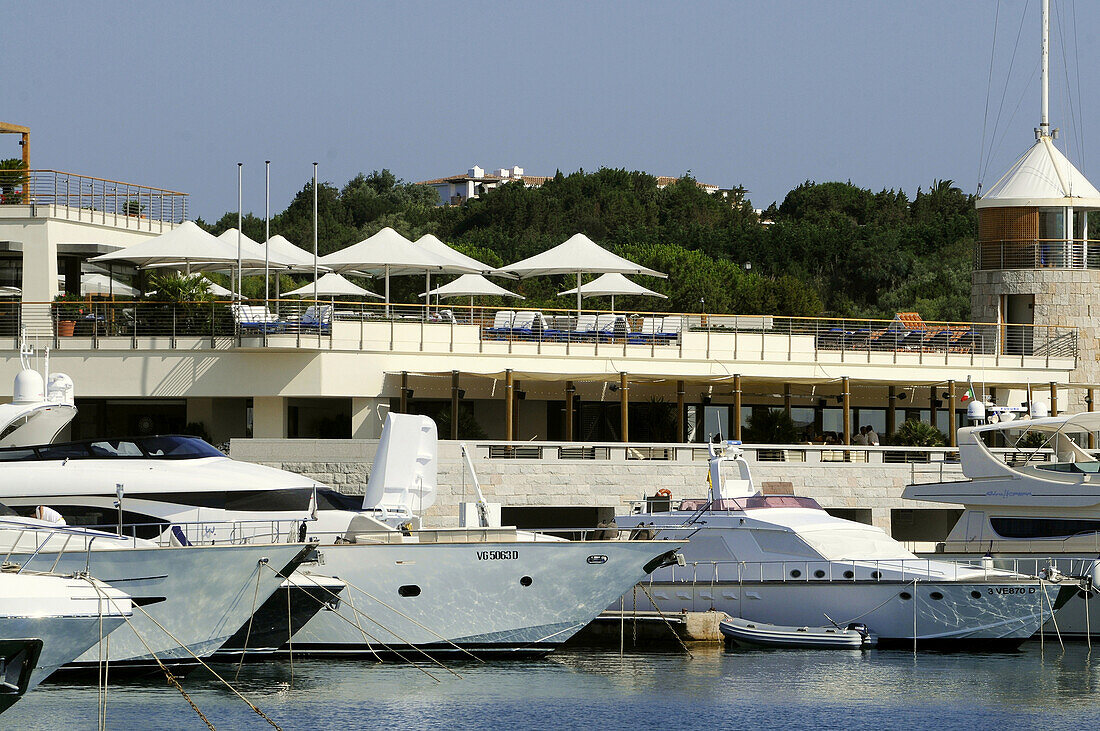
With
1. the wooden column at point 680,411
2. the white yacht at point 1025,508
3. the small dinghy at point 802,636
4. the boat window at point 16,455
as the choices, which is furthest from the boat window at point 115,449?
the wooden column at point 680,411

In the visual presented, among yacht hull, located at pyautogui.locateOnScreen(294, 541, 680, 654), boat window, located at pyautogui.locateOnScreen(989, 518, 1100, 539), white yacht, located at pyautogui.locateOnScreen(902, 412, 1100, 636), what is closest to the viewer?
yacht hull, located at pyautogui.locateOnScreen(294, 541, 680, 654)

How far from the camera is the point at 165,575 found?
23.7 metres

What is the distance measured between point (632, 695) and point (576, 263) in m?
20.7

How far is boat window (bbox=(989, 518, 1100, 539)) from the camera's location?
3180 cm

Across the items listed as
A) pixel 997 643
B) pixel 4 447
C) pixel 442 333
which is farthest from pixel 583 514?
pixel 4 447

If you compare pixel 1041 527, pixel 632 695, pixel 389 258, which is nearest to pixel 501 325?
pixel 389 258

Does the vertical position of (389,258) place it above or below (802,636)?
above

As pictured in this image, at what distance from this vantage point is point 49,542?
79.7ft

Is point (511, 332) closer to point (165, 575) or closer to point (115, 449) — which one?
point (115, 449)

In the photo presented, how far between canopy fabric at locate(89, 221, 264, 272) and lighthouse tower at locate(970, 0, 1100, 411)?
2282 cm

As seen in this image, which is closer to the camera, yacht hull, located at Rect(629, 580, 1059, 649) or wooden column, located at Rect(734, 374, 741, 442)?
yacht hull, located at Rect(629, 580, 1059, 649)

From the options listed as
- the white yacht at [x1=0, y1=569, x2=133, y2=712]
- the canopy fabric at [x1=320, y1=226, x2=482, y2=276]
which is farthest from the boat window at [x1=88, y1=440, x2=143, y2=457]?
the canopy fabric at [x1=320, y1=226, x2=482, y2=276]

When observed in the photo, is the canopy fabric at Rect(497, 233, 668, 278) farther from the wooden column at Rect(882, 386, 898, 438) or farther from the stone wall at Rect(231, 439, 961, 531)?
the wooden column at Rect(882, 386, 898, 438)

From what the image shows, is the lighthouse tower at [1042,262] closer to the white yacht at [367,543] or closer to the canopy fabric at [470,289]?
the canopy fabric at [470,289]
